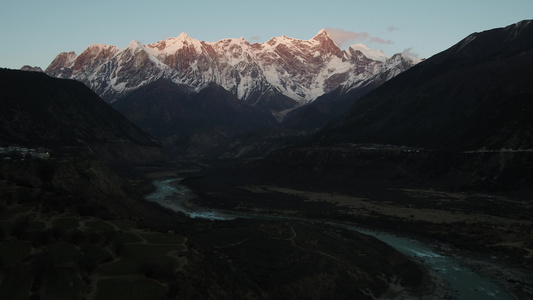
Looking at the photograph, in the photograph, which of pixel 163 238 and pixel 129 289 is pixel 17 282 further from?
pixel 163 238

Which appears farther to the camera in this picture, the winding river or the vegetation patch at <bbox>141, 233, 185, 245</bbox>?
the winding river

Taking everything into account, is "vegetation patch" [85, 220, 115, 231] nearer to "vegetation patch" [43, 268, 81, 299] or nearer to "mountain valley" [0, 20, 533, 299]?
"mountain valley" [0, 20, 533, 299]

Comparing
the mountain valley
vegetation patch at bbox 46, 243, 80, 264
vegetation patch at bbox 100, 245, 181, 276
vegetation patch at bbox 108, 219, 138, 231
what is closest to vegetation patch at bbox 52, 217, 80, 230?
the mountain valley

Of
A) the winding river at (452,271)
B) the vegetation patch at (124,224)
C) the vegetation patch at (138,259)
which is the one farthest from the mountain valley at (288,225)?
the winding river at (452,271)

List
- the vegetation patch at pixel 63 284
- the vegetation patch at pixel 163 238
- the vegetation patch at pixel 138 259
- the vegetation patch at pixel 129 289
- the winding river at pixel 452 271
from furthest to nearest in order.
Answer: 1. the winding river at pixel 452 271
2. the vegetation patch at pixel 163 238
3. the vegetation patch at pixel 138 259
4. the vegetation patch at pixel 129 289
5. the vegetation patch at pixel 63 284

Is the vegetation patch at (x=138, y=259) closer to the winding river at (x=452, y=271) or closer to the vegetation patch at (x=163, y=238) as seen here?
the vegetation patch at (x=163, y=238)

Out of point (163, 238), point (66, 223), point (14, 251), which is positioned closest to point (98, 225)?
point (66, 223)

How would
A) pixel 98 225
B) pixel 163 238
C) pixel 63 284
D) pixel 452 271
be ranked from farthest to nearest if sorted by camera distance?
pixel 452 271 → pixel 163 238 → pixel 98 225 → pixel 63 284

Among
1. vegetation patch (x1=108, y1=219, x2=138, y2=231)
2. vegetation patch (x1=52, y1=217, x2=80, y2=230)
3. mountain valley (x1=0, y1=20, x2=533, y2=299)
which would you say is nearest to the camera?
mountain valley (x1=0, y1=20, x2=533, y2=299)

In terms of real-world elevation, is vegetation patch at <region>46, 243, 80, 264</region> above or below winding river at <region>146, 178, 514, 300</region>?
above

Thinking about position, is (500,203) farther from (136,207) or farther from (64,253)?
(64,253)

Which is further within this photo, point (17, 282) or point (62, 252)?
point (62, 252)

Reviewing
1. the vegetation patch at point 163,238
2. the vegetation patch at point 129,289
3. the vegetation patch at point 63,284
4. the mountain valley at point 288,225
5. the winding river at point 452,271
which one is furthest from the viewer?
the winding river at point 452,271
